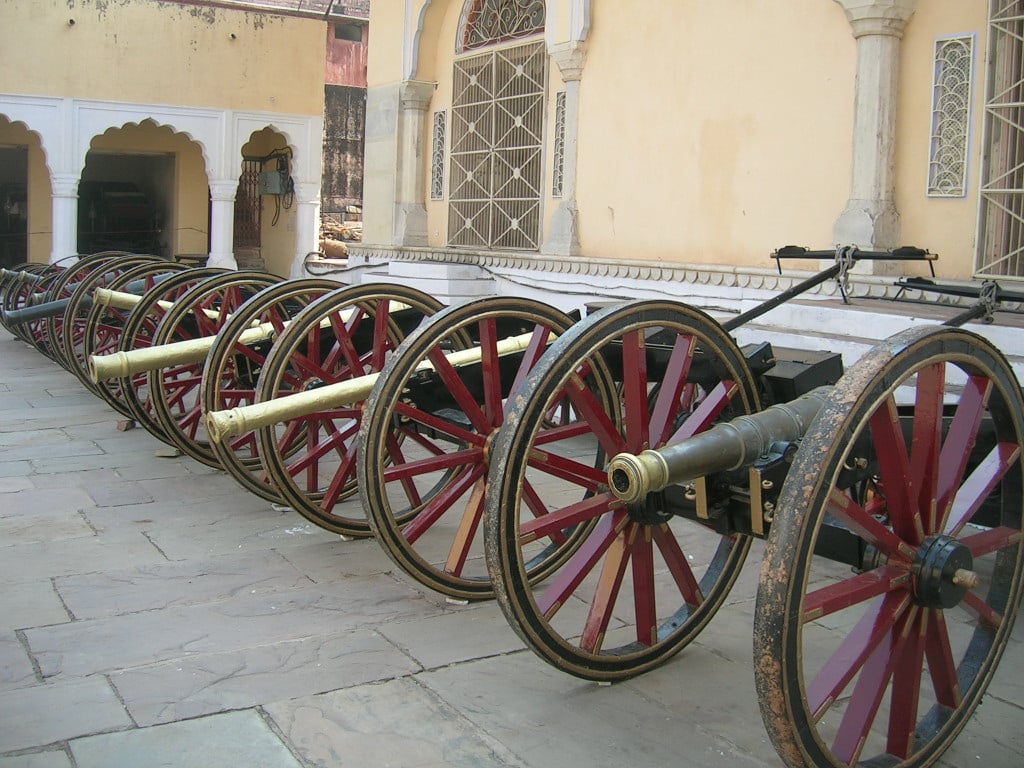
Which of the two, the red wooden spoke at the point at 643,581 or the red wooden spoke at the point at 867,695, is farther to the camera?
the red wooden spoke at the point at 643,581

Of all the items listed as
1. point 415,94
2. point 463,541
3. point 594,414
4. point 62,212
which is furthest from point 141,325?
point 62,212

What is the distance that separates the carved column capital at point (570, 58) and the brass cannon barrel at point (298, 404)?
5.13 m

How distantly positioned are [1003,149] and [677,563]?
13.0 feet

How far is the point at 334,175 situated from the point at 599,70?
1284 centimetres

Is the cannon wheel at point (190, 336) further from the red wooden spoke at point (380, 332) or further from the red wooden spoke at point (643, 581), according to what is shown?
the red wooden spoke at point (643, 581)

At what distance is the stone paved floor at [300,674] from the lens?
322 cm

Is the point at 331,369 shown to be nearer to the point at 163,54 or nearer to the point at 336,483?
the point at 336,483

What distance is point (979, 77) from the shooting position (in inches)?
257

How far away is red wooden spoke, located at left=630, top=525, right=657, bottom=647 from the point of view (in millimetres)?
3686

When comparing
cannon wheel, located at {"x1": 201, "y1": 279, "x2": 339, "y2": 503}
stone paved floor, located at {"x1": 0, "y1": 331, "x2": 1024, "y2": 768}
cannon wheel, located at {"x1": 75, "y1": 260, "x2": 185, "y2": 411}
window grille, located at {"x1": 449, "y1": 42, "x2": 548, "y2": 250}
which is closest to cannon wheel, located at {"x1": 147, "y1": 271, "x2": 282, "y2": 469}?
cannon wheel, located at {"x1": 201, "y1": 279, "x2": 339, "y2": 503}

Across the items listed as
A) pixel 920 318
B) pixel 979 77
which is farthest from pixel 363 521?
pixel 979 77

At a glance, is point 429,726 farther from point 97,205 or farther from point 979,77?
point 97,205

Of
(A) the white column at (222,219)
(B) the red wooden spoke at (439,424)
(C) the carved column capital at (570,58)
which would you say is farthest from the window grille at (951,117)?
(A) the white column at (222,219)

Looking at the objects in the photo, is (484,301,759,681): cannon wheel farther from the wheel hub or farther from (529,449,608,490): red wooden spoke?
the wheel hub
